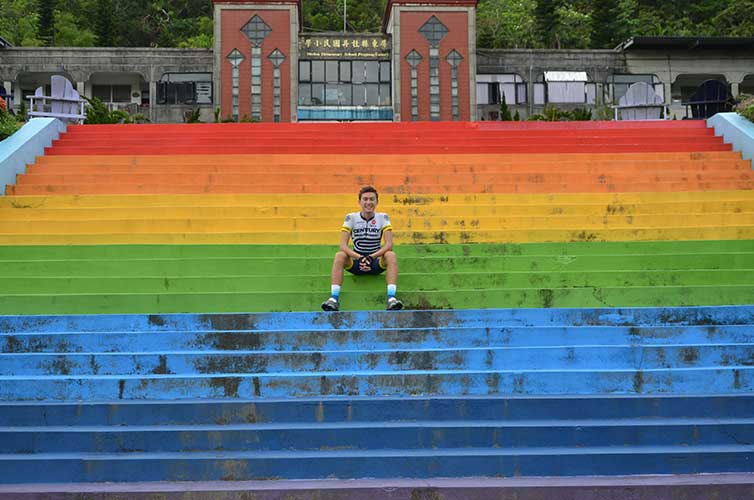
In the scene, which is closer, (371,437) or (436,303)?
(371,437)

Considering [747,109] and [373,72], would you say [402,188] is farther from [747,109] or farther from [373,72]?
[373,72]

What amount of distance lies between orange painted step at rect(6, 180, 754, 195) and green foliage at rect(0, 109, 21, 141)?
197 centimetres

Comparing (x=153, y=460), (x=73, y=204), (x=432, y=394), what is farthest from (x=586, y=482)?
(x=73, y=204)

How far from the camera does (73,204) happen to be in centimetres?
1001

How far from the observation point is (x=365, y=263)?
734 cm

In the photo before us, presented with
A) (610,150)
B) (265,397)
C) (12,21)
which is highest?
(12,21)

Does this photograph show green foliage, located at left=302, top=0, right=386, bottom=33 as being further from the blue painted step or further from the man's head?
the blue painted step

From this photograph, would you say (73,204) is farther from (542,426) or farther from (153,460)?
(542,426)

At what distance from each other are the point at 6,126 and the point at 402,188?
619 cm

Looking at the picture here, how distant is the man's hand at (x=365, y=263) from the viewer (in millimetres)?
7324

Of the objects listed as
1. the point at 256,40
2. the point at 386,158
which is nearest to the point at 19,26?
the point at 256,40

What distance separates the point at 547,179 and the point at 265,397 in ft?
19.5

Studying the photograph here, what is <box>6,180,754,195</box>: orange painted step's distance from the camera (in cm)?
1038

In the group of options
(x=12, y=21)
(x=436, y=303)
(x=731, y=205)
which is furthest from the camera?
(x=12, y=21)
